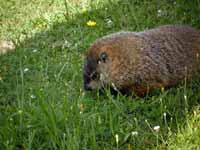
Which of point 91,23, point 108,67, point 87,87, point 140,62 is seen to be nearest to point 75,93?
point 87,87

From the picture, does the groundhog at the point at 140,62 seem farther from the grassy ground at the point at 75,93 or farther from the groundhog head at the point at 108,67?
the grassy ground at the point at 75,93

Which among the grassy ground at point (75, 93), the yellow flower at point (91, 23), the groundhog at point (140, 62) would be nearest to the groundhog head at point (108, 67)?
the groundhog at point (140, 62)

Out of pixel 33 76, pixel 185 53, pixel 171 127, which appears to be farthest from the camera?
pixel 33 76

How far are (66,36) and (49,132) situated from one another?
278 centimetres

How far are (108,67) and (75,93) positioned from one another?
450mm

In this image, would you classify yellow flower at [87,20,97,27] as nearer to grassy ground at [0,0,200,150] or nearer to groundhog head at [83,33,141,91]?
grassy ground at [0,0,200,150]

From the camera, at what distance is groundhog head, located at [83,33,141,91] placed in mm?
4992

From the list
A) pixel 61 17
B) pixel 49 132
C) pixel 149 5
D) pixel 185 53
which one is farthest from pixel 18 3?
pixel 49 132

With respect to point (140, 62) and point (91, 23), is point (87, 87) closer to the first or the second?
point (140, 62)

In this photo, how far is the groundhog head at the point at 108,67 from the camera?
499 centimetres

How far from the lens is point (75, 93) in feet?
16.9

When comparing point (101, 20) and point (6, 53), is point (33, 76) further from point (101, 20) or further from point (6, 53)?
point (101, 20)

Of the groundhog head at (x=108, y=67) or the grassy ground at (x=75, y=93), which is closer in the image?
the grassy ground at (x=75, y=93)

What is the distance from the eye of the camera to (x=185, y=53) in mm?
5133
